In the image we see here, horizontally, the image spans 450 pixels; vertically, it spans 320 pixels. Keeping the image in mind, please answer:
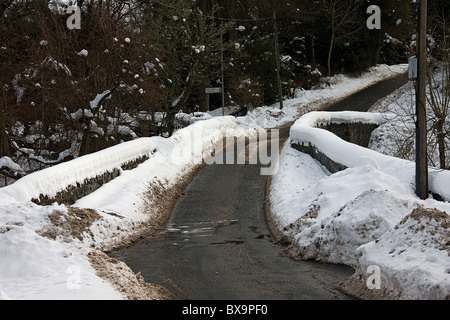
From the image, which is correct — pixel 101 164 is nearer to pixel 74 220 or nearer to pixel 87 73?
pixel 74 220

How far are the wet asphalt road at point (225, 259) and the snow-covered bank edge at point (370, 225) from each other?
332 mm

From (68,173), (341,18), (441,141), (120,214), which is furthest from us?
(341,18)

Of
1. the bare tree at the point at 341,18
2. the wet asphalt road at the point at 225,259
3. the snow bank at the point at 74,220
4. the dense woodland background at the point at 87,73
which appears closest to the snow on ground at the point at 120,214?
the snow bank at the point at 74,220

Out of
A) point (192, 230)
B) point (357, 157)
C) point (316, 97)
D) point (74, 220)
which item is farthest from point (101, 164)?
point (316, 97)

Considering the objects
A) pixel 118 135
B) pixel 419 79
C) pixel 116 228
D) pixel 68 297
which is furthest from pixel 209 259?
pixel 118 135

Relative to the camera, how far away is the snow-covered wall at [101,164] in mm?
9272

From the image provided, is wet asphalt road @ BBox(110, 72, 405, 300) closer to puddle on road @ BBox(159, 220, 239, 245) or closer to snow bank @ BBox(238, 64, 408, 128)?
puddle on road @ BBox(159, 220, 239, 245)

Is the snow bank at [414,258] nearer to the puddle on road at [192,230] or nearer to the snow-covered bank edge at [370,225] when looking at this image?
the snow-covered bank edge at [370,225]

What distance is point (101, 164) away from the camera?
40.9 ft

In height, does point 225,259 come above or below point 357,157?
below

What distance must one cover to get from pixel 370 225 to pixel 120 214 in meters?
4.91

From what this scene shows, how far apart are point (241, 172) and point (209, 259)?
8.72 metres

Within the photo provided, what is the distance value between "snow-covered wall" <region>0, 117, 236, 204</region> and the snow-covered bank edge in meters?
4.06
